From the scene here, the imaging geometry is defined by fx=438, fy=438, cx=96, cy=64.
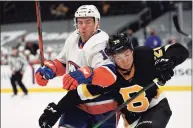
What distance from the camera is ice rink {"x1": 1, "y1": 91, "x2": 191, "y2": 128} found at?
4.16m

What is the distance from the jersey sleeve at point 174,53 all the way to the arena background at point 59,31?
2.40m

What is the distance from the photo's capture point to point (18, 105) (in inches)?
219

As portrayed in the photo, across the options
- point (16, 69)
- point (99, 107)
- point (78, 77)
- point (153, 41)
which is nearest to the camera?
point (78, 77)

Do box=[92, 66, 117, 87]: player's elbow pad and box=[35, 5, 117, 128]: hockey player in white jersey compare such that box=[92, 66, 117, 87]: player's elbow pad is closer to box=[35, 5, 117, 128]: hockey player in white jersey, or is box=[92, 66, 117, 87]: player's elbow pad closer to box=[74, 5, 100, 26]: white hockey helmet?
box=[35, 5, 117, 128]: hockey player in white jersey

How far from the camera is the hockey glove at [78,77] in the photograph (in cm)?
202

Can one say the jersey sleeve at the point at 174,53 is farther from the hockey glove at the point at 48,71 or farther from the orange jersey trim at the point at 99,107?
the hockey glove at the point at 48,71

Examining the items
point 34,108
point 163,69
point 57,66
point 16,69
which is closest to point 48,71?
point 57,66

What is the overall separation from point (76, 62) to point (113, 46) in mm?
211

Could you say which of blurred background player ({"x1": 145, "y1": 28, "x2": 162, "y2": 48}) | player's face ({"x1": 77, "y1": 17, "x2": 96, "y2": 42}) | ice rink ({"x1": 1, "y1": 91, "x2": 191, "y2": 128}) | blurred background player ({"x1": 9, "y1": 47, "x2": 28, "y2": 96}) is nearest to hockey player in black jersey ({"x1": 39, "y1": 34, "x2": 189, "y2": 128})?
player's face ({"x1": 77, "y1": 17, "x2": 96, "y2": 42})

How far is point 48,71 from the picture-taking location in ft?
7.36

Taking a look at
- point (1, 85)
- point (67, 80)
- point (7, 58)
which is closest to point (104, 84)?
point (67, 80)

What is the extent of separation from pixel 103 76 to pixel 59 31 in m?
6.89

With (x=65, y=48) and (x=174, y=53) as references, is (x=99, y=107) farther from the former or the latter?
(x=174, y=53)

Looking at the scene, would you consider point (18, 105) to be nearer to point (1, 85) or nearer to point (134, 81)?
point (1, 85)
